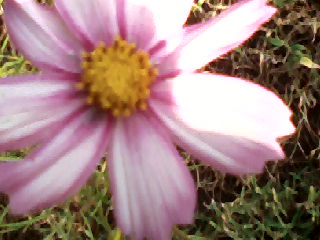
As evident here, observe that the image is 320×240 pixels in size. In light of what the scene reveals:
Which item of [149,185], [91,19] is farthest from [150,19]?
[149,185]

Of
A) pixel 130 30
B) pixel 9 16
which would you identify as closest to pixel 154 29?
pixel 130 30

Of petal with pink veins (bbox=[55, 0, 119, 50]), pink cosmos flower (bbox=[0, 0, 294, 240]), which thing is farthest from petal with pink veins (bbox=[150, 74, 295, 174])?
petal with pink veins (bbox=[55, 0, 119, 50])

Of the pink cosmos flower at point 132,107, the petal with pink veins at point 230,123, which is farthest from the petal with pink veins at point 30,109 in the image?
the petal with pink veins at point 230,123

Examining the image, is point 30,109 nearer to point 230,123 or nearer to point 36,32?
point 36,32

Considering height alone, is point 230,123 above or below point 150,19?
below

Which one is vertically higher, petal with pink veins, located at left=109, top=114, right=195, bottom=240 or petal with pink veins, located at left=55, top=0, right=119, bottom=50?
petal with pink veins, located at left=55, top=0, right=119, bottom=50

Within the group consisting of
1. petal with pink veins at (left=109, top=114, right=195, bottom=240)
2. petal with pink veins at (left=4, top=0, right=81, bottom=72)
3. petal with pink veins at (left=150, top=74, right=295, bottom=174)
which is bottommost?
petal with pink veins at (left=109, top=114, right=195, bottom=240)

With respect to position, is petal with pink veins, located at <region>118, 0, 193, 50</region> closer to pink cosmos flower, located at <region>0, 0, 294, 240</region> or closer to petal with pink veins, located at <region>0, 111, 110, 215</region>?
pink cosmos flower, located at <region>0, 0, 294, 240</region>
